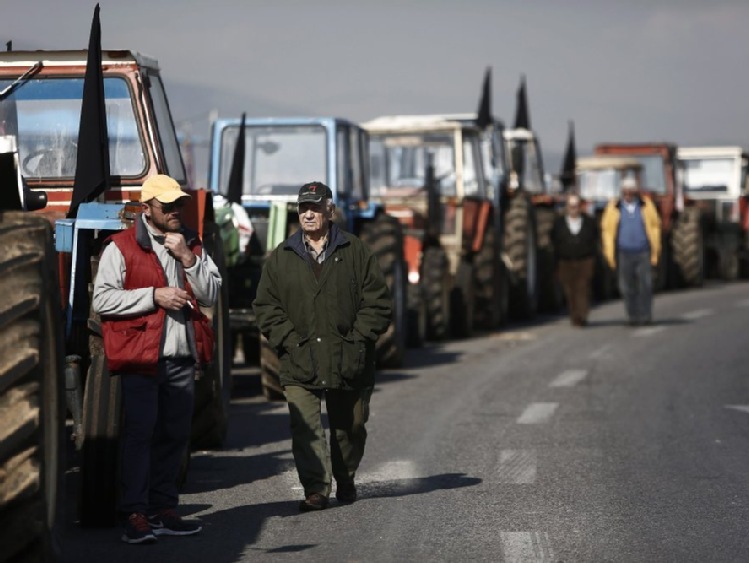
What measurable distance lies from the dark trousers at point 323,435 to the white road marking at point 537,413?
12.2 ft

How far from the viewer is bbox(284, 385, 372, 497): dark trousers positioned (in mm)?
9523

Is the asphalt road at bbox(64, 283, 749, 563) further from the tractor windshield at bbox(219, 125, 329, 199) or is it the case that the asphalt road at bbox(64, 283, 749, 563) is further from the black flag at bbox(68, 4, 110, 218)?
the tractor windshield at bbox(219, 125, 329, 199)

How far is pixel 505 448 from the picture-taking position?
39.2 ft

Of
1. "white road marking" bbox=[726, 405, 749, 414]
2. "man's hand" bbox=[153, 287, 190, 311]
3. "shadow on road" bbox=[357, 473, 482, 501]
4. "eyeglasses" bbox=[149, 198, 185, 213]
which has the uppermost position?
"eyeglasses" bbox=[149, 198, 185, 213]

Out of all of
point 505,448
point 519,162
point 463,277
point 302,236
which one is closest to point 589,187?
point 519,162

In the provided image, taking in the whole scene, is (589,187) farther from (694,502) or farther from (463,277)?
(694,502)

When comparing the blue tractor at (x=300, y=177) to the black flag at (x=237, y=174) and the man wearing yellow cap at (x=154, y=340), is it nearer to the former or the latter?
the black flag at (x=237, y=174)

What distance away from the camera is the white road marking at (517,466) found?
34.3 feet

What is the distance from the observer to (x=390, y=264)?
59.1ft

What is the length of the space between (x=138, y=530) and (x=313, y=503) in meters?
1.27

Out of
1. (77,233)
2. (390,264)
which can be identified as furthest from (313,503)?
(390,264)

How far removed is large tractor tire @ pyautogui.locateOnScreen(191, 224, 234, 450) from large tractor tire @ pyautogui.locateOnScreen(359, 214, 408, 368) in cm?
552

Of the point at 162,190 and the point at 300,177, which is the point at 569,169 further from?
the point at 162,190

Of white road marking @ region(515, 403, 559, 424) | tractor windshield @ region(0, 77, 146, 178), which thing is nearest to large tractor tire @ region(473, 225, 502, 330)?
white road marking @ region(515, 403, 559, 424)
